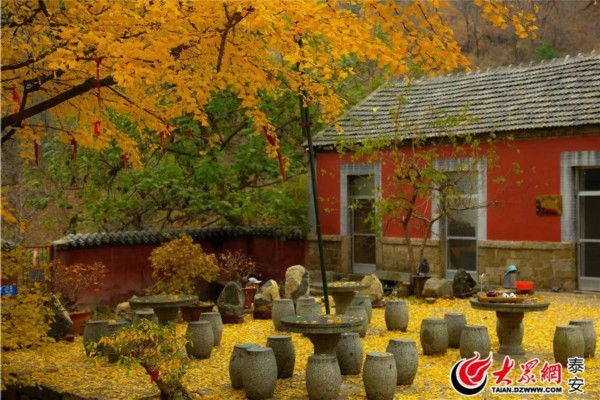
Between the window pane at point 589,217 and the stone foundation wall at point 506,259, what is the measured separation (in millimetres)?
422

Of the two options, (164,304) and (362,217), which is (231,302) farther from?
(362,217)

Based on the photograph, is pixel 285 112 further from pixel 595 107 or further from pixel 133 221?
pixel 595 107

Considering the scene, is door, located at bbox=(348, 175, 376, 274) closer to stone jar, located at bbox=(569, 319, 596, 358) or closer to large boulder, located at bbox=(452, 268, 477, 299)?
large boulder, located at bbox=(452, 268, 477, 299)

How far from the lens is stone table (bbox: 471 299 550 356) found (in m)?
9.66

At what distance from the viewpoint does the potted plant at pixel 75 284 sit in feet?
40.6

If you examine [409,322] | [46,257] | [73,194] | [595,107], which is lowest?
[409,322]

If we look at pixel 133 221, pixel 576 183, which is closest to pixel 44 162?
pixel 133 221

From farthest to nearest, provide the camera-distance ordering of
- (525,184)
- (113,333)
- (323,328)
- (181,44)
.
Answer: (525,184)
(113,333)
(323,328)
(181,44)

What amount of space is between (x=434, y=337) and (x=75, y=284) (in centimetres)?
692

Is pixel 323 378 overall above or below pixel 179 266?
below

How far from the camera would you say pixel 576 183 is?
1523 cm

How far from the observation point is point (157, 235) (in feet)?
52.7

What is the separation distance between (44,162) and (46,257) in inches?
321

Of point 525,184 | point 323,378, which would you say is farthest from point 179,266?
point 525,184
